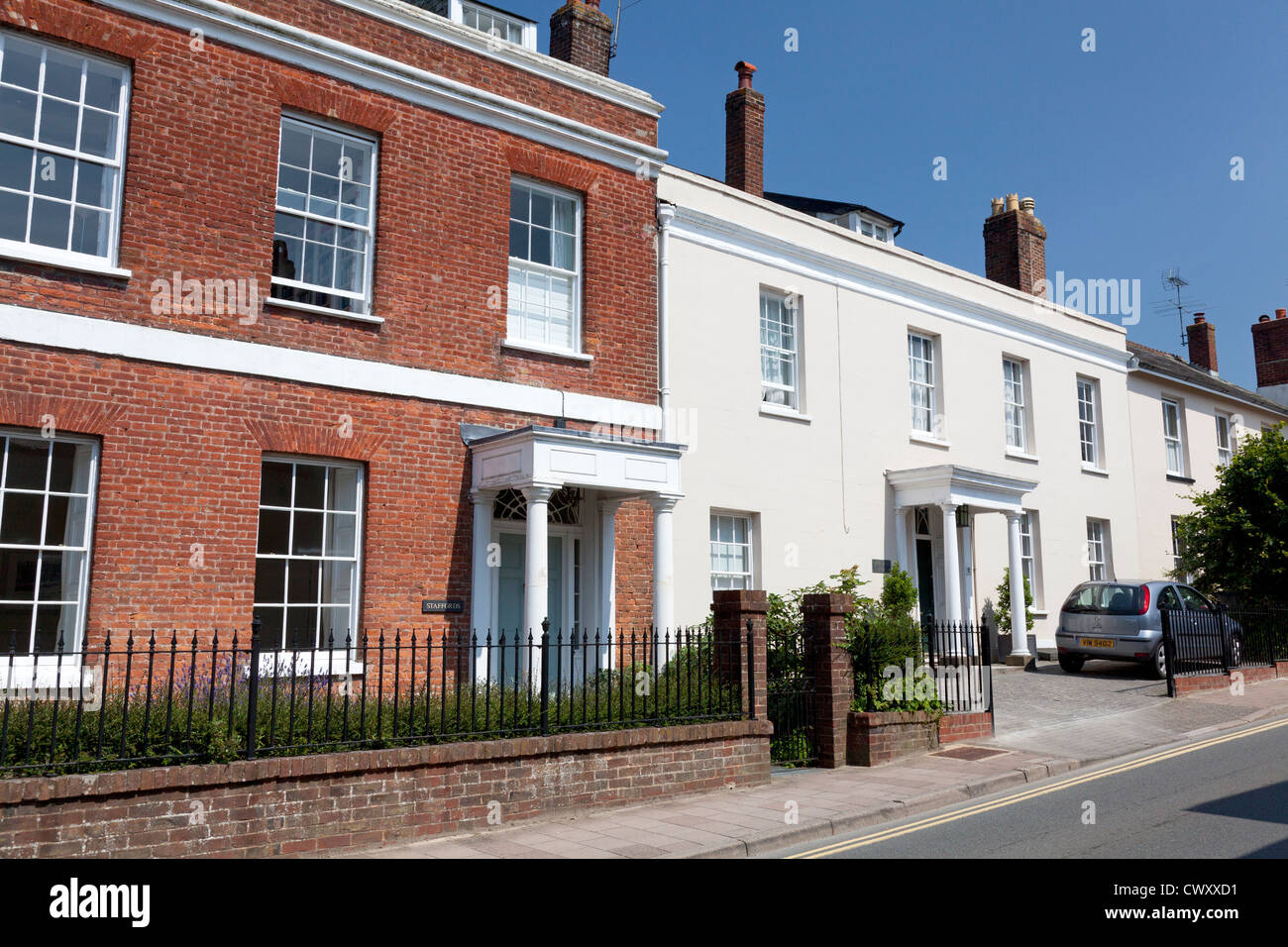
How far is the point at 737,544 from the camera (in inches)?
614

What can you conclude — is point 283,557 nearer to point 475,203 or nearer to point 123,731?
point 123,731

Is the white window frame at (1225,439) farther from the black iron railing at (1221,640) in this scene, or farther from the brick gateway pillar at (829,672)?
the brick gateway pillar at (829,672)

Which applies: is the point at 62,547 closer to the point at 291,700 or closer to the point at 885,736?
the point at 291,700

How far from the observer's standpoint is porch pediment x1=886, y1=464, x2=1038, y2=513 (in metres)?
17.2

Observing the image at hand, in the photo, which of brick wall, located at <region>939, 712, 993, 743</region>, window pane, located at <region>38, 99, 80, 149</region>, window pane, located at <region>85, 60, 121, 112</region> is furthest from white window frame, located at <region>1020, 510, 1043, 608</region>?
window pane, located at <region>38, 99, 80, 149</region>

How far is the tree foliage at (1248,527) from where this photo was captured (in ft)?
68.6

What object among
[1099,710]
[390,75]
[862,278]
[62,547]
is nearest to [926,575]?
[1099,710]

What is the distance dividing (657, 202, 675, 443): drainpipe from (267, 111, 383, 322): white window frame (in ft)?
13.9

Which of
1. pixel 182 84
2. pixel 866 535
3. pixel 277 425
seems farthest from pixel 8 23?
pixel 866 535

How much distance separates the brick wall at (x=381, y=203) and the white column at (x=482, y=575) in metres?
1.59

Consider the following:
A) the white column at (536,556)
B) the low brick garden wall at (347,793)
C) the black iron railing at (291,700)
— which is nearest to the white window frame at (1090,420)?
the black iron railing at (291,700)

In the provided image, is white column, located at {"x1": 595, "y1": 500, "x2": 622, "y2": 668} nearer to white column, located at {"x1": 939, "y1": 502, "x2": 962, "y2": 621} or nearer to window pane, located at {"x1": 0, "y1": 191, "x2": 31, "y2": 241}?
white column, located at {"x1": 939, "y1": 502, "x2": 962, "y2": 621}

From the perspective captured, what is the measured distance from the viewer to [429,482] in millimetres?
11859

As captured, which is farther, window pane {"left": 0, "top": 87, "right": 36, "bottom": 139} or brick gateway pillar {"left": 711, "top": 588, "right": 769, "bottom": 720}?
brick gateway pillar {"left": 711, "top": 588, "right": 769, "bottom": 720}
